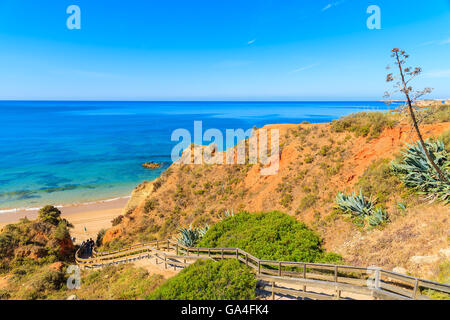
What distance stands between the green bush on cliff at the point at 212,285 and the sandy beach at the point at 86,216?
66.3 ft

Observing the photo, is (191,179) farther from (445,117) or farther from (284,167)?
(445,117)

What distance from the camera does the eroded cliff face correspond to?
8.13 metres

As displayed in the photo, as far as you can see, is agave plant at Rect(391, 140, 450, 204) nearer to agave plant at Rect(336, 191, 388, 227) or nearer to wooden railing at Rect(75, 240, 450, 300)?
agave plant at Rect(336, 191, 388, 227)

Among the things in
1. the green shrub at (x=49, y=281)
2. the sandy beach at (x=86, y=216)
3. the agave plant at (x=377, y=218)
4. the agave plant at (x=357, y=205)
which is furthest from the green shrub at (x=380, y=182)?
the sandy beach at (x=86, y=216)

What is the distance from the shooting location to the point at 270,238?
946cm

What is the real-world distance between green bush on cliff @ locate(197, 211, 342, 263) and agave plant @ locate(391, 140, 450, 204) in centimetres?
444

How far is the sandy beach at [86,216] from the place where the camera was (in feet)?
77.1

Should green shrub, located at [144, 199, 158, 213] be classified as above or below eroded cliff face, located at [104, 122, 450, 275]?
below

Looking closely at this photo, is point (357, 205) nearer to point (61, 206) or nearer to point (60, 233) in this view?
point (60, 233)

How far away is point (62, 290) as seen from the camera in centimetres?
1059

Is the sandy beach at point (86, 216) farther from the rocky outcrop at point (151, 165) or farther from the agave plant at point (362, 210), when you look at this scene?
the agave plant at point (362, 210)

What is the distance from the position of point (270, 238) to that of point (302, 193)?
19.5 feet

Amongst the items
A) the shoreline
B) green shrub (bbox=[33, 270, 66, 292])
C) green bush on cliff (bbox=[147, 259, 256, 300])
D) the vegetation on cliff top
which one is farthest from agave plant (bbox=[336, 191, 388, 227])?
the shoreline
